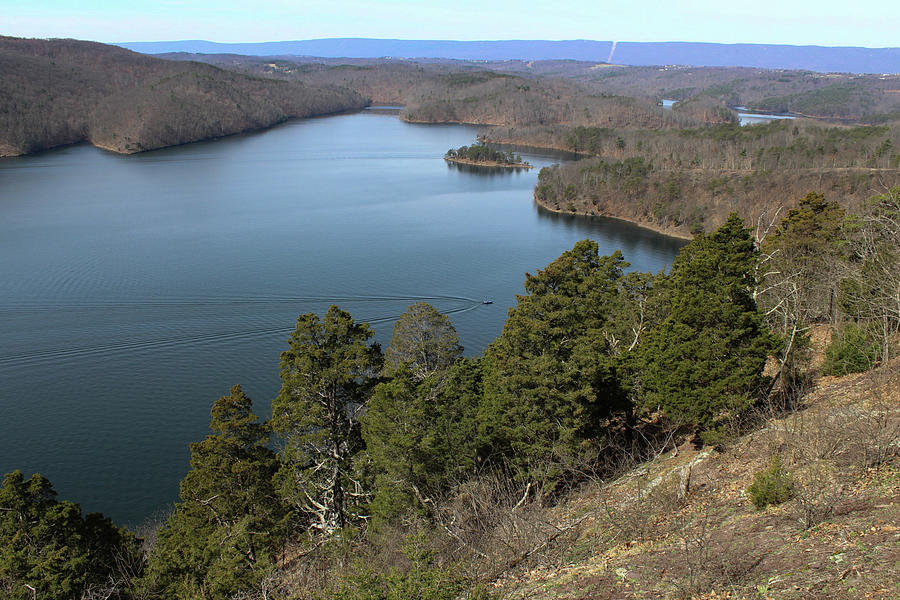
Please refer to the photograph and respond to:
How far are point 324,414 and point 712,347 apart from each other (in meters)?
7.37

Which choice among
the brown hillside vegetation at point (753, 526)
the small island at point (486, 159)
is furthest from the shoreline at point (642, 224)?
the brown hillside vegetation at point (753, 526)

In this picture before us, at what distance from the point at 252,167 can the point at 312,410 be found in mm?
63579

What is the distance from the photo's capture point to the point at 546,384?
11.1 meters

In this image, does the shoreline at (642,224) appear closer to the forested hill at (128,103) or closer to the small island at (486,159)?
the small island at (486,159)

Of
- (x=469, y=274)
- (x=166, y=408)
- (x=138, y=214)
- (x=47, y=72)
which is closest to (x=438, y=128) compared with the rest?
(x=47, y=72)

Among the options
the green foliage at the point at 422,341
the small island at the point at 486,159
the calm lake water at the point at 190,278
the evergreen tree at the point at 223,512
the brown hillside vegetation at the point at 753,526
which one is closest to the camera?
the brown hillside vegetation at the point at 753,526

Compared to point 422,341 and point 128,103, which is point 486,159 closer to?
point 128,103

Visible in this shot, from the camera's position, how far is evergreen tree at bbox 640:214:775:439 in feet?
35.4

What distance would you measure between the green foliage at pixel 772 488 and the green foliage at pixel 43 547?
33.0 feet

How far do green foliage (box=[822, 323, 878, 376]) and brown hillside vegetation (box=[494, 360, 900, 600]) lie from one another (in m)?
2.44

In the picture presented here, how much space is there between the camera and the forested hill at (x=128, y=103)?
85.2 metres

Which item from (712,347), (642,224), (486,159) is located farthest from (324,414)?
(486,159)

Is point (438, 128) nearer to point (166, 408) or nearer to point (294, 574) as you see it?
point (166, 408)

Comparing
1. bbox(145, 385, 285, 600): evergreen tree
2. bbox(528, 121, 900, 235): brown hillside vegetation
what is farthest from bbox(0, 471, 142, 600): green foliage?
bbox(528, 121, 900, 235): brown hillside vegetation
